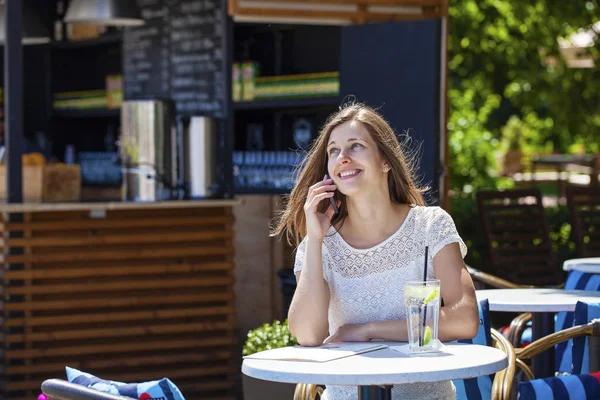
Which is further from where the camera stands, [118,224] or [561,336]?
[118,224]

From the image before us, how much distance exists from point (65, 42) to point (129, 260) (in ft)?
13.9

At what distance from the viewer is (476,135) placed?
43.1ft

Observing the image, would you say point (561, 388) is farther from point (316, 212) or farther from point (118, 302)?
point (118, 302)

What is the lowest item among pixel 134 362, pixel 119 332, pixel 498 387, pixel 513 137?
pixel 134 362

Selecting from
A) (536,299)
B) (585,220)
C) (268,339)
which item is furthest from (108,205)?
(585,220)

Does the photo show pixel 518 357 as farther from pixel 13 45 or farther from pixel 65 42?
pixel 65 42

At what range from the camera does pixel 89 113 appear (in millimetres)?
9258

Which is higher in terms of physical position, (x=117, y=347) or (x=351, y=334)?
(x=351, y=334)

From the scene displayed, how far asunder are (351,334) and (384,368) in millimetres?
443

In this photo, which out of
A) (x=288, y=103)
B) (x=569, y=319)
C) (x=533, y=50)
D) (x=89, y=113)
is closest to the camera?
(x=569, y=319)

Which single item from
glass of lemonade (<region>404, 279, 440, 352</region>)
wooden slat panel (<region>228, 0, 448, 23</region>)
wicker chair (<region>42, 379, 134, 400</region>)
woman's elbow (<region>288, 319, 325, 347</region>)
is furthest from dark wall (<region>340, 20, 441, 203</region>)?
wicker chair (<region>42, 379, 134, 400</region>)

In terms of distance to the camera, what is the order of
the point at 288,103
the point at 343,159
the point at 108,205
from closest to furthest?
1. the point at 343,159
2. the point at 108,205
3. the point at 288,103

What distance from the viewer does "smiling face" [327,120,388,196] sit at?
298cm

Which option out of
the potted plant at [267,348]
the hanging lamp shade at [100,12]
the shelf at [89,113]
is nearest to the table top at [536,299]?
the potted plant at [267,348]
